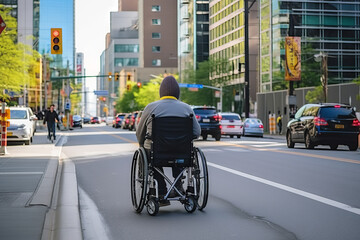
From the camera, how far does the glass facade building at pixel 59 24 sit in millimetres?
108137

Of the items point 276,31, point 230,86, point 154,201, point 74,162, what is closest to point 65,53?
point 230,86

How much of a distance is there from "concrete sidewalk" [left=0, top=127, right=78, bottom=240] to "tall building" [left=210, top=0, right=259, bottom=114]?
72.8 meters

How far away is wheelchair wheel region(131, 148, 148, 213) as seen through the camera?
876cm

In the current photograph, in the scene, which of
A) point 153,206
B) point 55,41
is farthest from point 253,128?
point 153,206

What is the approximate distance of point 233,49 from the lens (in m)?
101

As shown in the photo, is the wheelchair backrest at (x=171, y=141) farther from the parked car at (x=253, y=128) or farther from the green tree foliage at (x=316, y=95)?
the green tree foliage at (x=316, y=95)

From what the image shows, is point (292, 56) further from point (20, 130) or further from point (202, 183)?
point (202, 183)

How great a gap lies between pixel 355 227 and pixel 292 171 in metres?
7.75

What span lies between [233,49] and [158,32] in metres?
86.4

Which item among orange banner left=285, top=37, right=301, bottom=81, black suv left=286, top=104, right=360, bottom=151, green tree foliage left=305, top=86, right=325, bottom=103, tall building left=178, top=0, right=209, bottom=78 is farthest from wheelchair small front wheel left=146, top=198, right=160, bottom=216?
tall building left=178, top=0, right=209, bottom=78

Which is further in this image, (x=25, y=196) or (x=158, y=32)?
(x=158, y=32)

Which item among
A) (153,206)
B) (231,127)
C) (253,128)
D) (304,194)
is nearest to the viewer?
(153,206)

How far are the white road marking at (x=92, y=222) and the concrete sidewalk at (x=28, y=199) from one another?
0.38 m

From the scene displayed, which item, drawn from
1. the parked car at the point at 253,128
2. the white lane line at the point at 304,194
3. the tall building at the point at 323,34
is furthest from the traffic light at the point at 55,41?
the tall building at the point at 323,34
